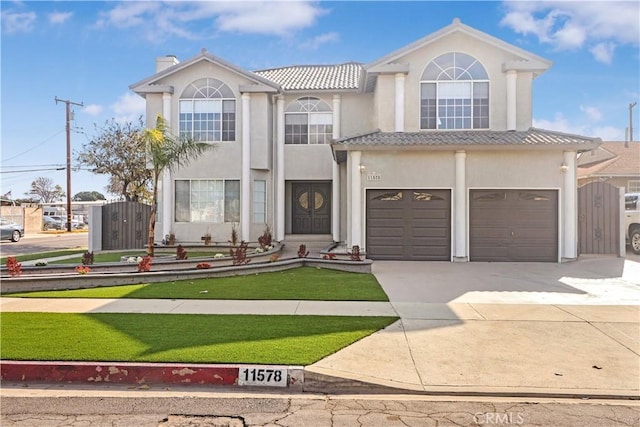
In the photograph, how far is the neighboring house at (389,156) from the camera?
15086 millimetres

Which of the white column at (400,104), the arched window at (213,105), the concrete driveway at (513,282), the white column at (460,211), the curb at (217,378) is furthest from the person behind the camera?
the arched window at (213,105)

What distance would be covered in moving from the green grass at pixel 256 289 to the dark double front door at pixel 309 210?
7.76 m

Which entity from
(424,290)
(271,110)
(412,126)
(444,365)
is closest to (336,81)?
(271,110)

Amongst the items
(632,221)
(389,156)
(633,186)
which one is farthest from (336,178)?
(633,186)

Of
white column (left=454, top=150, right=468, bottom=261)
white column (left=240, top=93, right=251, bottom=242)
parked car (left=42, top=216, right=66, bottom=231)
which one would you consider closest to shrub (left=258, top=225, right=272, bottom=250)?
white column (left=240, top=93, right=251, bottom=242)

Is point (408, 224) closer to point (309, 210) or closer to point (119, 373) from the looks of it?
point (309, 210)

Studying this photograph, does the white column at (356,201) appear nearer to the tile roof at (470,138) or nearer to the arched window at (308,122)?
the tile roof at (470,138)

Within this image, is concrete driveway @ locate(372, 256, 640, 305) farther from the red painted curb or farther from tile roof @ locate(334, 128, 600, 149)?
the red painted curb

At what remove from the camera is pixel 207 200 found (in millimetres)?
18344

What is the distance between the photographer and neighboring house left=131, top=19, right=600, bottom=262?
1509cm

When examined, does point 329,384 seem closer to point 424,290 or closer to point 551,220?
point 424,290

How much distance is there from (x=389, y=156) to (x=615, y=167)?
19.1 meters

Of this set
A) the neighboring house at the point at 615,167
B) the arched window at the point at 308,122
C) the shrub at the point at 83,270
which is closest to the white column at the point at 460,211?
the arched window at the point at 308,122

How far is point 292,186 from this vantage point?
64.8 feet
